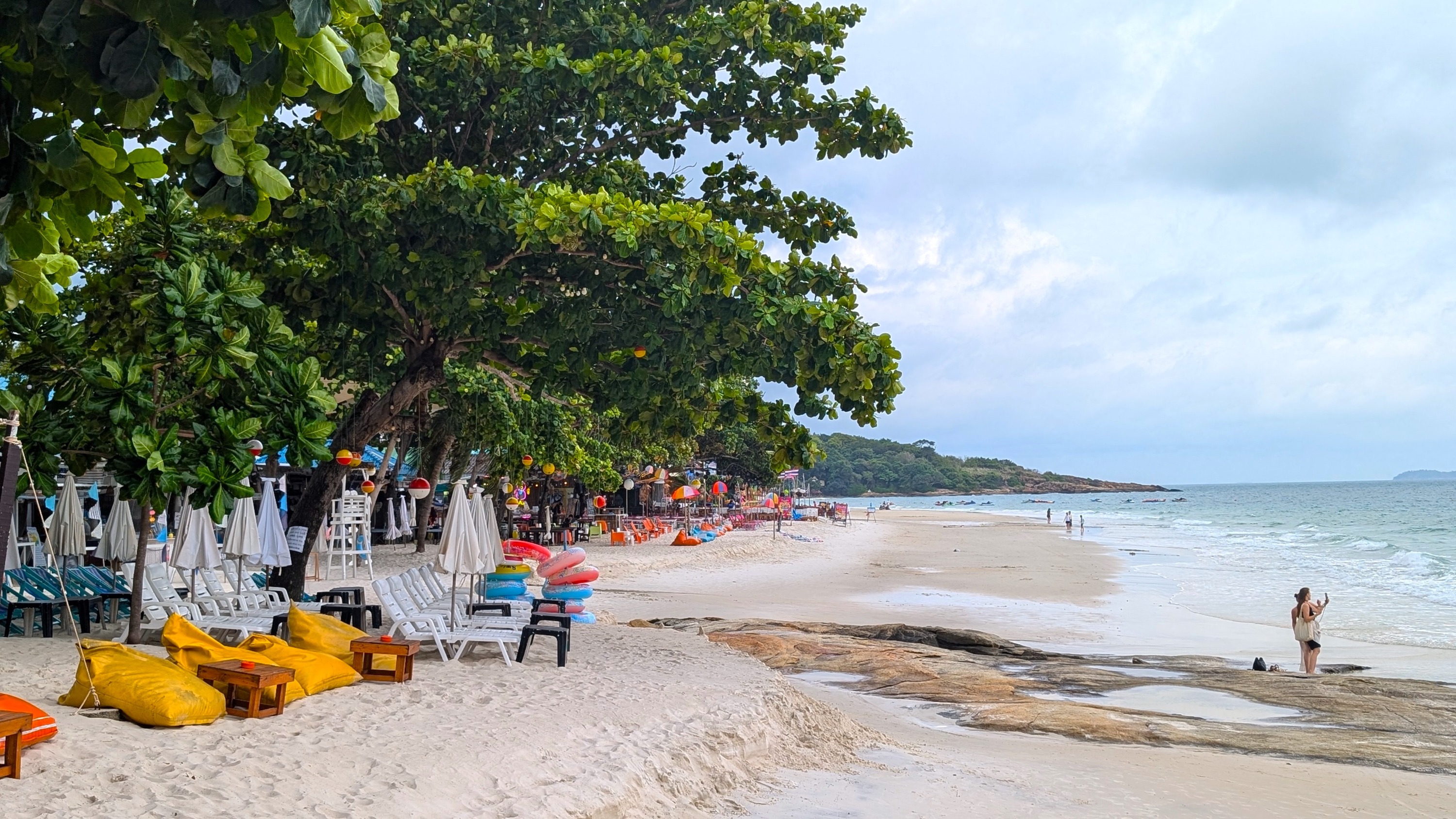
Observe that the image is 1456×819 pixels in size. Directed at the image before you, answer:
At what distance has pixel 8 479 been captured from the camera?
508 centimetres

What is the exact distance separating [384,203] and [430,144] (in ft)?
7.94

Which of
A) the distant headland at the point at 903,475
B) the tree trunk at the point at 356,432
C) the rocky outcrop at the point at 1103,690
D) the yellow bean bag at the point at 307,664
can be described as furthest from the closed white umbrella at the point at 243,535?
the distant headland at the point at 903,475

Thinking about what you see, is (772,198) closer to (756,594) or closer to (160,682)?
(160,682)

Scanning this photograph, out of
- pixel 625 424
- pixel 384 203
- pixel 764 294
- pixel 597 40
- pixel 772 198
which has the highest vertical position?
pixel 597 40

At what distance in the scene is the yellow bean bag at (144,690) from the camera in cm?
552

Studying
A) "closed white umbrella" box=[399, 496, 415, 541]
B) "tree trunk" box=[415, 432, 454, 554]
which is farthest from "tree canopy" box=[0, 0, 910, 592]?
"closed white umbrella" box=[399, 496, 415, 541]

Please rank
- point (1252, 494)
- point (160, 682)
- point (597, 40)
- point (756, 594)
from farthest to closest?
point (1252, 494), point (756, 594), point (597, 40), point (160, 682)

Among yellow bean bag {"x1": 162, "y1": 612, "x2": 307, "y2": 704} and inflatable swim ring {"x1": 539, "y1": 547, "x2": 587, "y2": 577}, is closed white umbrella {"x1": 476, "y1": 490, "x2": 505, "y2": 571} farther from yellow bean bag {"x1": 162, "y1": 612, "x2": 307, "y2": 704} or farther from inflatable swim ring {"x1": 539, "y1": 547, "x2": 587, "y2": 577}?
yellow bean bag {"x1": 162, "y1": 612, "x2": 307, "y2": 704}

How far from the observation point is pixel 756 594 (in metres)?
20.0

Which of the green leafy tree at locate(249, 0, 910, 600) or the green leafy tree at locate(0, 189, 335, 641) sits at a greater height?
the green leafy tree at locate(249, 0, 910, 600)

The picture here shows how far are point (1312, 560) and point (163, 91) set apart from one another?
117 ft

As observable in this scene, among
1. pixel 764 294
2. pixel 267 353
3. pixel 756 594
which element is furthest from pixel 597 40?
pixel 756 594

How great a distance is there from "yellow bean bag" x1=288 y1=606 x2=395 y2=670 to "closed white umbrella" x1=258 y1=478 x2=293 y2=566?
2.93 metres

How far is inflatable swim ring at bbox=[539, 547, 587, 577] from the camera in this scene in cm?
1167
